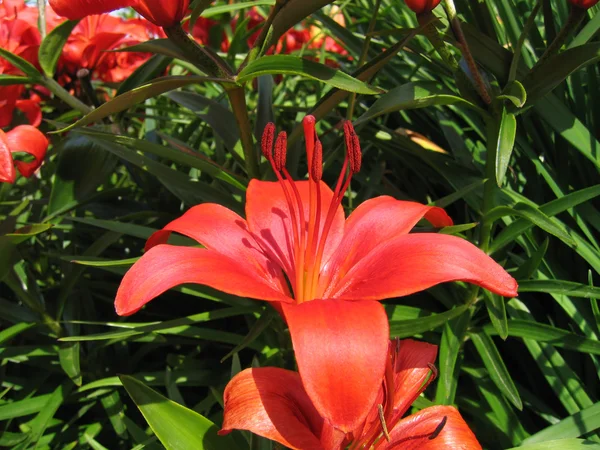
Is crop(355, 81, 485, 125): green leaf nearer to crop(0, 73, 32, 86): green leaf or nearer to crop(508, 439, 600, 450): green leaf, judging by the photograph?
crop(508, 439, 600, 450): green leaf

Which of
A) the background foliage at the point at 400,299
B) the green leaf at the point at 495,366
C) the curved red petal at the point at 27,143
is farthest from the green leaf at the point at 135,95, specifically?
the green leaf at the point at 495,366

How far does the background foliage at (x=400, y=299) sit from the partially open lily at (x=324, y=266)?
0.10m

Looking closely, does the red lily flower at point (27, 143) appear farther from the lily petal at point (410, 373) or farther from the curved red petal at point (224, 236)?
the lily petal at point (410, 373)

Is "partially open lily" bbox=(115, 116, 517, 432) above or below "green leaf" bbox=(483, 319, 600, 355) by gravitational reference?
above

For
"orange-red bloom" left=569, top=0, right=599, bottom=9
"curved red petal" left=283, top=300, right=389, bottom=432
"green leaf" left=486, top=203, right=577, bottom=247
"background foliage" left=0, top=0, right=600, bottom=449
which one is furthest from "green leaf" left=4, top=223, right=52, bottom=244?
"orange-red bloom" left=569, top=0, right=599, bottom=9

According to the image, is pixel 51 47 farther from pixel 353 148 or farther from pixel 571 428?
pixel 571 428

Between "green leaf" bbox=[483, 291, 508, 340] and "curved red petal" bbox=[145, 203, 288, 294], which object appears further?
"green leaf" bbox=[483, 291, 508, 340]

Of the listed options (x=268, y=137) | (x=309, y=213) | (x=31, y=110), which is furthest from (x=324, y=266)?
(x=31, y=110)

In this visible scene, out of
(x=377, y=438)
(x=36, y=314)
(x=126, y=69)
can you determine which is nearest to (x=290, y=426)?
(x=377, y=438)

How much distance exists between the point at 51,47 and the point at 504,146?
0.66 m

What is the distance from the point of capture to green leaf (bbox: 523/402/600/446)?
74cm

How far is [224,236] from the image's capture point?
646 millimetres

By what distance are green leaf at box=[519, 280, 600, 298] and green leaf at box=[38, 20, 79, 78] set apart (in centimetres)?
72

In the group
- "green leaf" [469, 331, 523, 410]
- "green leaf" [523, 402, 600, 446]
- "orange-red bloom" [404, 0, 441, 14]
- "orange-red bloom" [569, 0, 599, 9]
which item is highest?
"orange-red bloom" [569, 0, 599, 9]
